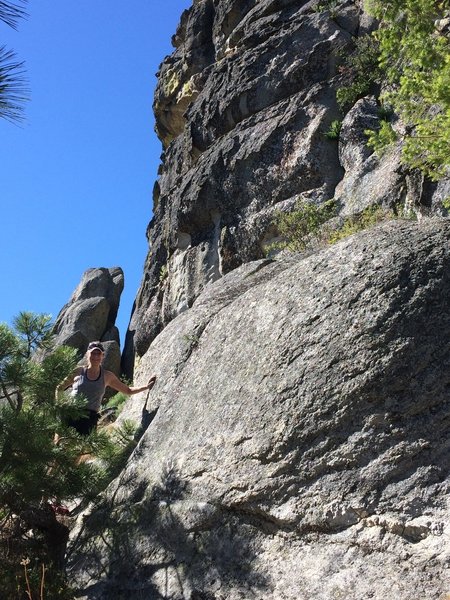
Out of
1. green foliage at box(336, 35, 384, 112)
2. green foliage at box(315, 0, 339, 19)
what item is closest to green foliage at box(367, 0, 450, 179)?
green foliage at box(336, 35, 384, 112)

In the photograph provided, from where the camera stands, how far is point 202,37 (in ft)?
82.7

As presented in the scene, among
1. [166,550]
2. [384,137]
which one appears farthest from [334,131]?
[166,550]

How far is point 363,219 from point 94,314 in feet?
59.0

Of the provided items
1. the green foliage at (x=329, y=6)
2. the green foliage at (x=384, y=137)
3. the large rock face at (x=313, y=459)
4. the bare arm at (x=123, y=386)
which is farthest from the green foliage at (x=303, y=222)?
the green foliage at (x=329, y=6)

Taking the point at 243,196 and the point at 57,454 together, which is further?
the point at 243,196

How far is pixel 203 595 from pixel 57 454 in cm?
212

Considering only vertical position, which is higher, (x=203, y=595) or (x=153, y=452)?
(x=153, y=452)

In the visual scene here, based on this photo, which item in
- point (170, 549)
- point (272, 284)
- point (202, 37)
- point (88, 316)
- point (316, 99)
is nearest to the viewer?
point (170, 549)

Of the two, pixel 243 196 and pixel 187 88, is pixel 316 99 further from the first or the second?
pixel 187 88

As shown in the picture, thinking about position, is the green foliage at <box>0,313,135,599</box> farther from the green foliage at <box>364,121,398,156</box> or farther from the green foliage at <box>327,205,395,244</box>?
the green foliage at <box>327,205,395,244</box>

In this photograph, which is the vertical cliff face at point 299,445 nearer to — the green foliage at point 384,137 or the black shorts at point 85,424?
the black shorts at point 85,424

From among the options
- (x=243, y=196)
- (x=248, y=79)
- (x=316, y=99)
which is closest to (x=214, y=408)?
(x=243, y=196)

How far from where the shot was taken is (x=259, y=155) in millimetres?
17031

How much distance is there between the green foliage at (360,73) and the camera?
53.2ft
